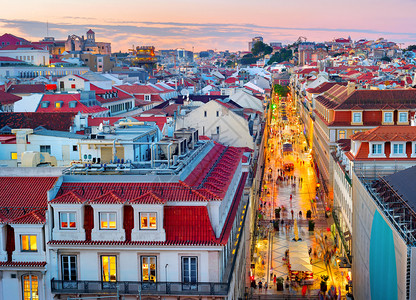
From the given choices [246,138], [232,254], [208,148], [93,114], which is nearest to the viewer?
[232,254]

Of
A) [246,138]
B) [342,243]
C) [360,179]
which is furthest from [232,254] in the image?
[246,138]

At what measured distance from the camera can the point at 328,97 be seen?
266 feet

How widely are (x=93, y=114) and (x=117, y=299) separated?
1760 inches

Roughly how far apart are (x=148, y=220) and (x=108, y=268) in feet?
8.13

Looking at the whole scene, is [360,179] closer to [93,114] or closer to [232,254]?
[232,254]

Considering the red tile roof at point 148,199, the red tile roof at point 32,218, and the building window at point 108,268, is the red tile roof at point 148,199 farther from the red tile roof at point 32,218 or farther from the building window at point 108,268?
the red tile roof at point 32,218

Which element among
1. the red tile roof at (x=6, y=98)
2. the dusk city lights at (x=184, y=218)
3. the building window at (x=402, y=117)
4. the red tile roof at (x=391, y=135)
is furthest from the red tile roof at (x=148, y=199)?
the red tile roof at (x=6, y=98)

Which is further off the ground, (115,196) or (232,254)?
(115,196)

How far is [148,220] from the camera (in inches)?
979

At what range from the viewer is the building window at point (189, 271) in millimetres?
24719

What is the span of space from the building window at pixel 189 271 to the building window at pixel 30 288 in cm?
574

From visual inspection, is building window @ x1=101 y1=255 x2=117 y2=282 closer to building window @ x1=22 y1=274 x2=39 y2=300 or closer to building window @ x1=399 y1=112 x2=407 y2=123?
building window @ x1=22 y1=274 x2=39 y2=300

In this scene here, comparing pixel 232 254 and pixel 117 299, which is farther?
pixel 232 254

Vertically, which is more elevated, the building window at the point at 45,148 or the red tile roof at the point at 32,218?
the building window at the point at 45,148
